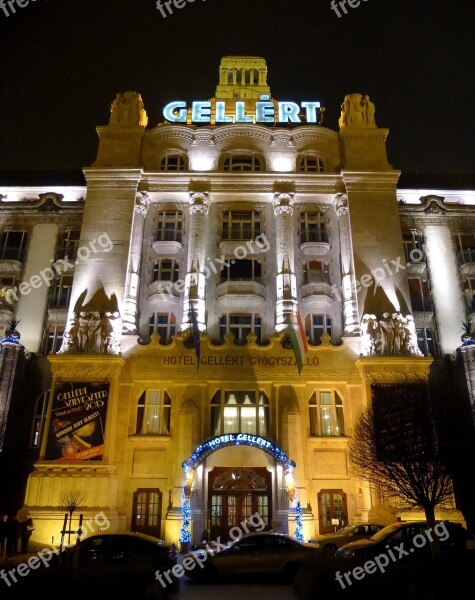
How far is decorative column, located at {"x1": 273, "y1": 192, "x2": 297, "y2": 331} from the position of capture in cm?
3647

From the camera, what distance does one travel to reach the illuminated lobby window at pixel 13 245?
132 feet

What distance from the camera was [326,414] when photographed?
3334cm

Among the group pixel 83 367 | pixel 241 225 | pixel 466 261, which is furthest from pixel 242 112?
pixel 83 367

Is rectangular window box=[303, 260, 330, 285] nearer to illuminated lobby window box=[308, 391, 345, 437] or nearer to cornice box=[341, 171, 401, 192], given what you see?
cornice box=[341, 171, 401, 192]

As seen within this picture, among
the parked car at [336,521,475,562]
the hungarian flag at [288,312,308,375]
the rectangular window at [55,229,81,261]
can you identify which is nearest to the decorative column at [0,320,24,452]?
the rectangular window at [55,229,81,261]

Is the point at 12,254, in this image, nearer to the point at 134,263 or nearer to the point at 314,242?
the point at 134,263

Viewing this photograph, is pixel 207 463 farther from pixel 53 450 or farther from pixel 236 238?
pixel 236 238

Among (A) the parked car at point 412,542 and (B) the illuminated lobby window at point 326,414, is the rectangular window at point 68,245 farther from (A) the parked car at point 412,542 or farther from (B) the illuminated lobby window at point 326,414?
(A) the parked car at point 412,542

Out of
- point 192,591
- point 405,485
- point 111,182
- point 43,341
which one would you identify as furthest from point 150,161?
point 192,591

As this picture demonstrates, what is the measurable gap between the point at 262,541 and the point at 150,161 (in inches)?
1301

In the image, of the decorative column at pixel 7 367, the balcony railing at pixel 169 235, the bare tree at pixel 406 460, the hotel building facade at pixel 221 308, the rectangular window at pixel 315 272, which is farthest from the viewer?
the balcony railing at pixel 169 235

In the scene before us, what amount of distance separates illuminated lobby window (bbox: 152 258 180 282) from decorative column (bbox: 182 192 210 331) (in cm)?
132

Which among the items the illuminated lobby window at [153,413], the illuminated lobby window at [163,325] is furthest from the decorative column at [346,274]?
the illuminated lobby window at [153,413]

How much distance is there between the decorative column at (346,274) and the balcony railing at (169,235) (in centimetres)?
1248
